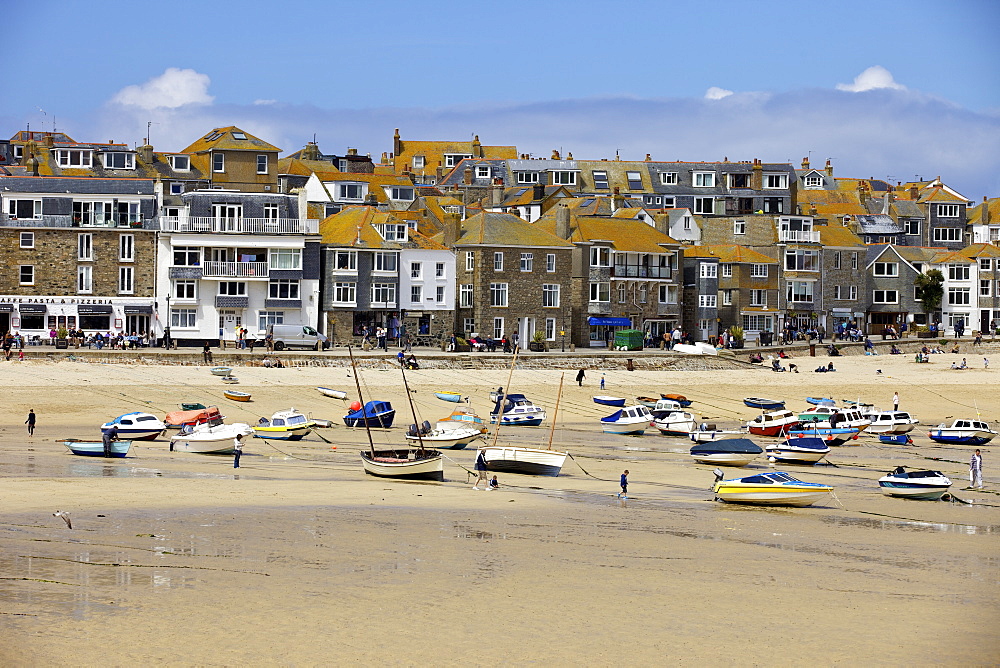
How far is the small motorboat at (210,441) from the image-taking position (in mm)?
37844

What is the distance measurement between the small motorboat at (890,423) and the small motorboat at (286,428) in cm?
1967

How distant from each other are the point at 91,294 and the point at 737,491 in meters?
42.1

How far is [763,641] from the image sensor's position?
19.3 metres

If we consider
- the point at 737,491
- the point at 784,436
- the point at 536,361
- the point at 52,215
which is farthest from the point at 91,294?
the point at 737,491

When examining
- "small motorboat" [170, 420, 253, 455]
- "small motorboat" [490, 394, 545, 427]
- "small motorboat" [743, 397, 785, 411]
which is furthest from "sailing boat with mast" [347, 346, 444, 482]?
"small motorboat" [743, 397, 785, 411]

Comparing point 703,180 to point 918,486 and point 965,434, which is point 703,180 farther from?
point 918,486

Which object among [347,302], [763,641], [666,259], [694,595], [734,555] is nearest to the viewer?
[763,641]

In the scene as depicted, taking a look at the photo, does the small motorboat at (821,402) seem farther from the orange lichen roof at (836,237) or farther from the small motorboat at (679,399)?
the orange lichen roof at (836,237)

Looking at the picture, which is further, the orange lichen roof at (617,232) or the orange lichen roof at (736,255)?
the orange lichen roof at (736,255)

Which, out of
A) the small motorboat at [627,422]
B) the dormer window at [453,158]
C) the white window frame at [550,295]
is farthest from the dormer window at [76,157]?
the small motorboat at [627,422]

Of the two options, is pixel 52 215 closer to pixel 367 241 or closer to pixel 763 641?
pixel 367 241

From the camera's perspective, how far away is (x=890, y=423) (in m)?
47.1

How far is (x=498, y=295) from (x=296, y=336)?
12.0 metres

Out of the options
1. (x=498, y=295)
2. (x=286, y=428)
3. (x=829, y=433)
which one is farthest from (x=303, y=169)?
(x=829, y=433)
